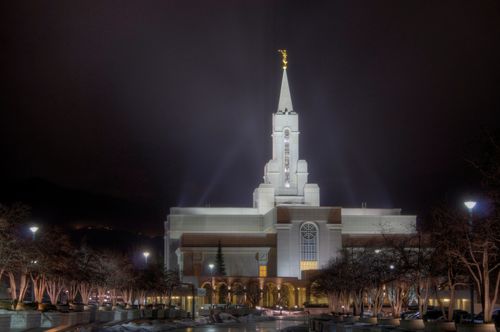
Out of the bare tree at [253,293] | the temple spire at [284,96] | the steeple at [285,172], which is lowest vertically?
the bare tree at [253,293]

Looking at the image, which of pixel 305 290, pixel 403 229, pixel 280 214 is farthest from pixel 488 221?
pixel 403 229

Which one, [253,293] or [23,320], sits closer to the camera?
[23,320]

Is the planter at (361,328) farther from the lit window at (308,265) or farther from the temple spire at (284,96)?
the temple spire at (284,96)

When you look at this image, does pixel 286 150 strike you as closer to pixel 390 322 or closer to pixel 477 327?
pixel 390 322

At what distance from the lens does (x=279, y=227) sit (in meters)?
134

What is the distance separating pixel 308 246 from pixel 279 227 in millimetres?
6134

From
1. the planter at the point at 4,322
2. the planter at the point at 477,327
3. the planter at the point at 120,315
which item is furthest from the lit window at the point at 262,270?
the planter at the point at 477,327

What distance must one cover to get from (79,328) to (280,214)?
94.4m

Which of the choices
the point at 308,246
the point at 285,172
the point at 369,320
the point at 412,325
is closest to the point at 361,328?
the point at 412,325

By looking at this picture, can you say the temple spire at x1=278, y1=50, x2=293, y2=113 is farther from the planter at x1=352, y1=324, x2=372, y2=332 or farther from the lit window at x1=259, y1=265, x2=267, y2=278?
the planter at x1=352, y1=324, x2=372, y2=332

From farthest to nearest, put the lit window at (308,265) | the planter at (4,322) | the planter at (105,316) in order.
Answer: the lit window at (308,265), the planter at (105,316), the planter at (4,322)

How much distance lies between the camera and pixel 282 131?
14962 centimetres

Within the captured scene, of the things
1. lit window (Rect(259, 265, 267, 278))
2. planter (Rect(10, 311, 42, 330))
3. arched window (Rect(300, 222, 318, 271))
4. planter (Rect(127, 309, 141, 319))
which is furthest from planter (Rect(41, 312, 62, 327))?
lit window (Rect(259, 265, 267, 278))

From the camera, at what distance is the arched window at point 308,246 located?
134 metres
